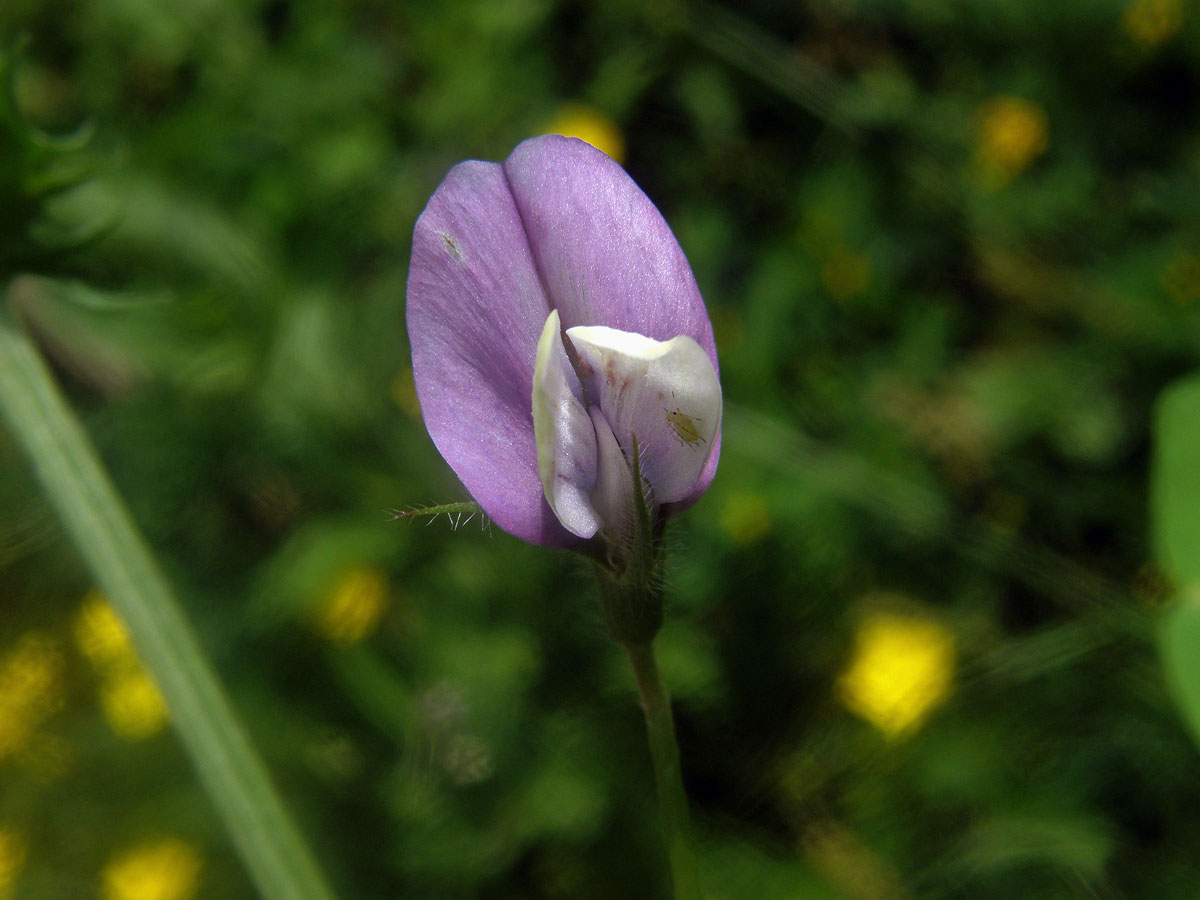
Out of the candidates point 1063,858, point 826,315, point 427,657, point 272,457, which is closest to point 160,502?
point 272,457

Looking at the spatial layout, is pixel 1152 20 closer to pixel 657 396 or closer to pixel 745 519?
pixel 745 519

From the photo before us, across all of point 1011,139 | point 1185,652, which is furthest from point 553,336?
point 1011,139

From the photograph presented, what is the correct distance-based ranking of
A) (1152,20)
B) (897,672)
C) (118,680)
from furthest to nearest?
(1152,20) < (118,680) < (897,672)

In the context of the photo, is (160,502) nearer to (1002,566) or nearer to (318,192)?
(318,192)

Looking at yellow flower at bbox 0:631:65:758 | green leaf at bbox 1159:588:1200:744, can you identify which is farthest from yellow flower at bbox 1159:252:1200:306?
yellow flower at bbox 0:631:65:758

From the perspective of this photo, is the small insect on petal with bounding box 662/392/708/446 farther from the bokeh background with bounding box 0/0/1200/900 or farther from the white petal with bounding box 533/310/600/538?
the bokeh background with bounding box 0/0/1200/900
